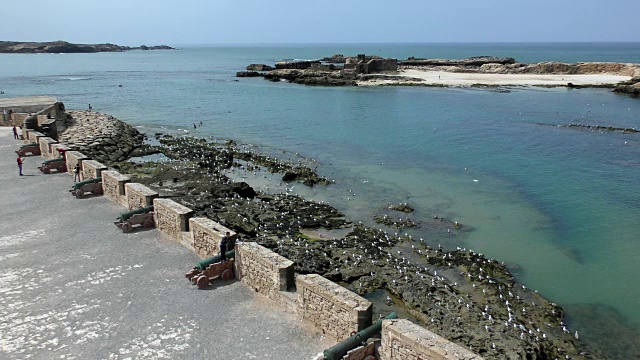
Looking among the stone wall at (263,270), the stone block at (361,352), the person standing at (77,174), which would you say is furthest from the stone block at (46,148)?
the stone block at (361,352)

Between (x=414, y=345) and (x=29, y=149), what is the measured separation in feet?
75.6

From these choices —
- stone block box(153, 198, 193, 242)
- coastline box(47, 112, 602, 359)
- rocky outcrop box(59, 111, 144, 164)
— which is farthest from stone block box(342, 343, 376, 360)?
rocky outcrop box(59, 111, 144, 164)

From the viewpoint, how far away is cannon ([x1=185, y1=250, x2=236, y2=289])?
1104cm

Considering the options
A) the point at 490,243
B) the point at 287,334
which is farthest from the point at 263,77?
the point at 287,334

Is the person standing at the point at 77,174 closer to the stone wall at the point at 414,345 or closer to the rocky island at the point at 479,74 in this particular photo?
the stone wall at the point at 414,345

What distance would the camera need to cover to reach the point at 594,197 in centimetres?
2317

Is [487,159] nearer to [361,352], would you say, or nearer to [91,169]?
[91,169]

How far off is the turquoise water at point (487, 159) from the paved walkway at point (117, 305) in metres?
8.84

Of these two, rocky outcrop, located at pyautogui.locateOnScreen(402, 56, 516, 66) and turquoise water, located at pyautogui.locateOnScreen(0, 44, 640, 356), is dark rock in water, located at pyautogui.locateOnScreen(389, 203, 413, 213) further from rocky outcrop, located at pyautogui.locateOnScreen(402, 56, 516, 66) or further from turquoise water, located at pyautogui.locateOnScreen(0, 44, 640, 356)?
rocky outcrop, located at pyautogui.locateOnScreen(402, 56, 516, 66)

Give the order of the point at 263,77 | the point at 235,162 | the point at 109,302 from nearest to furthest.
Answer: the point at 109,302 → the point at 235,162 → the point at 263,77

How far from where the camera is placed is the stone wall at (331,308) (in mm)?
8552

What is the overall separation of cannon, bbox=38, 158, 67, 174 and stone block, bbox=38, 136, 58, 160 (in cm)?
195

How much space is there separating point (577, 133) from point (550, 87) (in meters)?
35.5

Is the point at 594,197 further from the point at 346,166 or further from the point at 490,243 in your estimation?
the point at 346,166
